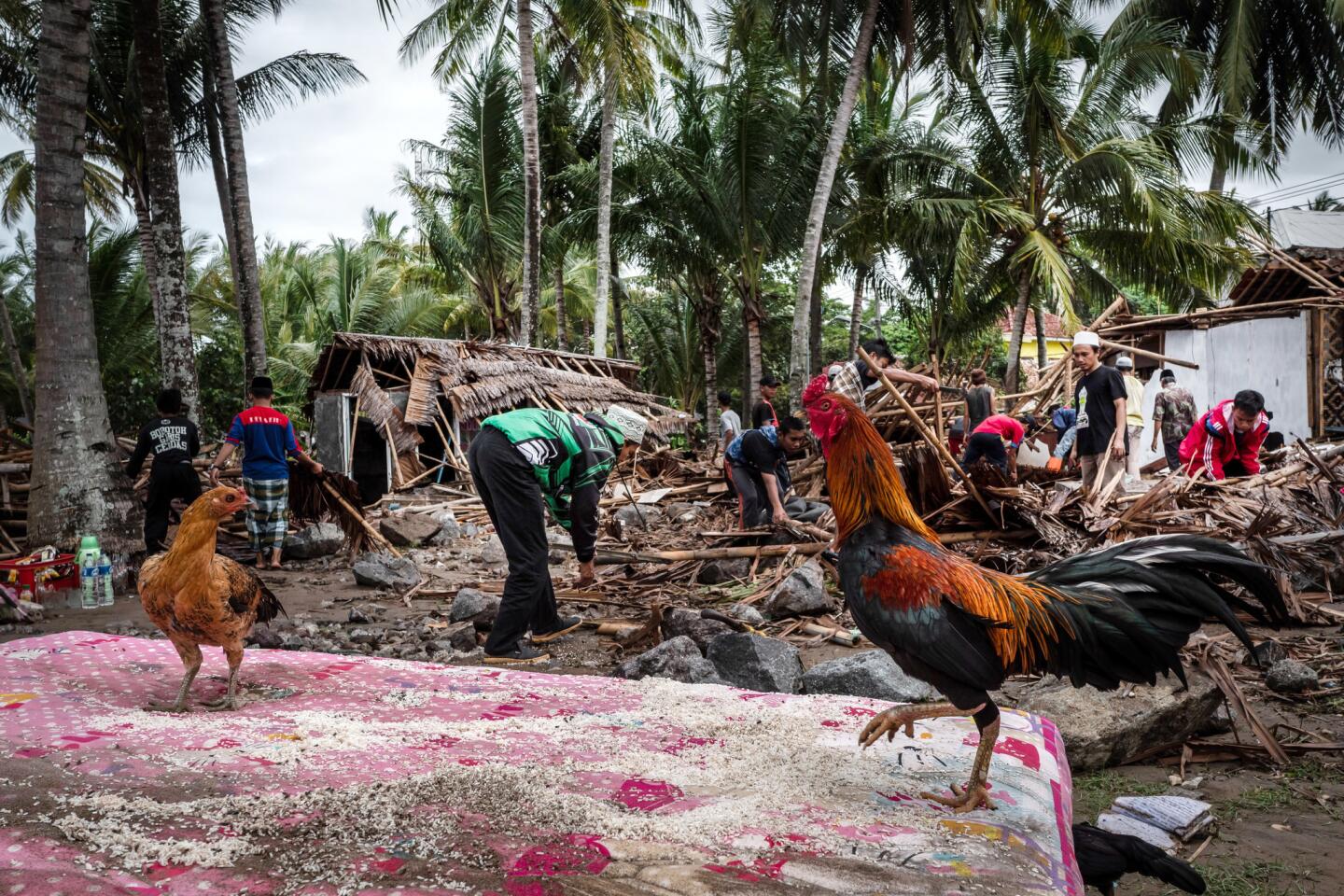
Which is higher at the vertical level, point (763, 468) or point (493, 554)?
point (763, 468)

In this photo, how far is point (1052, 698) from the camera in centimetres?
401

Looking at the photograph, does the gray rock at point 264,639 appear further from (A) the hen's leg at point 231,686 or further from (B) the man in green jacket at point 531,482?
(A) the hen's leg at point 231,686

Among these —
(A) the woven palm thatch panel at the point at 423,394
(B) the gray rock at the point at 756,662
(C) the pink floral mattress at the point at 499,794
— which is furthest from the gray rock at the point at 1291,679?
(A) the woven palm thatch panel at the point at 423,394

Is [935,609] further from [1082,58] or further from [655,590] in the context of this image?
[1082,58]

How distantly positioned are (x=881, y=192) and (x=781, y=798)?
17.9 m

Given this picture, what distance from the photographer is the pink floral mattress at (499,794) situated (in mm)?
1920

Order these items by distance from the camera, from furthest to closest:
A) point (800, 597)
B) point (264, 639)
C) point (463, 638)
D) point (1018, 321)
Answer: point (1018, 321), point (800, 597), point (463, 638), point (264, 639)

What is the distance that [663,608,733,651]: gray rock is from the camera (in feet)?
17.3

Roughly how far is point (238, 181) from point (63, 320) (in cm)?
510

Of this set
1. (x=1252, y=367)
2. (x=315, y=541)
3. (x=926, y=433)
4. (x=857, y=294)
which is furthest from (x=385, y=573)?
(x=857, y=294)

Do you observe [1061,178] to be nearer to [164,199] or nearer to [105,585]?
[164,199]

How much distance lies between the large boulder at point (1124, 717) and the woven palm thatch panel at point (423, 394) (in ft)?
36.3

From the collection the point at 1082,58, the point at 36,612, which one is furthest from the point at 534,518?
the point at 1082,58

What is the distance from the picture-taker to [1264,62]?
74.2 feet
